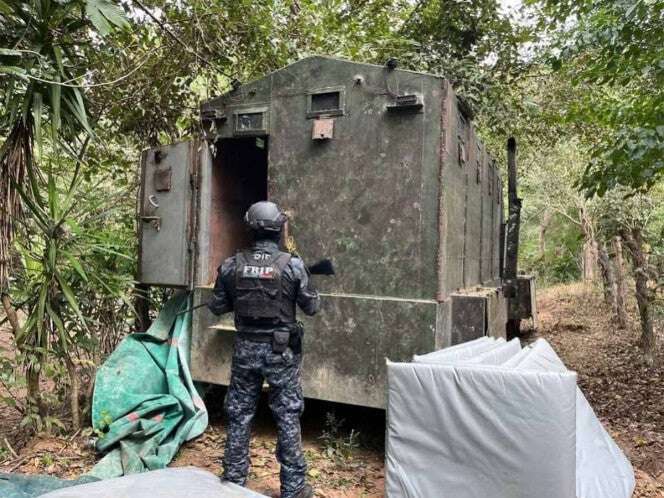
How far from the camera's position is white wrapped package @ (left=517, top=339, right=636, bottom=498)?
3.06m

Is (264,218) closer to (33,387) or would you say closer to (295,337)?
(295,337)

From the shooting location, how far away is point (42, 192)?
4.14 meters

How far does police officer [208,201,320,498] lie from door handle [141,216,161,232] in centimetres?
156

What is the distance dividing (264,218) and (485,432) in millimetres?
1814

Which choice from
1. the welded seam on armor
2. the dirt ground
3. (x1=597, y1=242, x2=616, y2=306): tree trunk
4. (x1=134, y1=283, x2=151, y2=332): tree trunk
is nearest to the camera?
the dirt ground

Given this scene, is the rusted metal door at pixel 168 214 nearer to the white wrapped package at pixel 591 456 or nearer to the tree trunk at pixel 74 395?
the tree trunk at pixel 74 395

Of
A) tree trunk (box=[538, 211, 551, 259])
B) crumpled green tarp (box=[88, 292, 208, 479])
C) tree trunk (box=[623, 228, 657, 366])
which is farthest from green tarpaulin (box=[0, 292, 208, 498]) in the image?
tree trunk (box=[538, 211, 551, 259])

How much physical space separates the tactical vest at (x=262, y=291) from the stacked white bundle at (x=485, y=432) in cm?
81

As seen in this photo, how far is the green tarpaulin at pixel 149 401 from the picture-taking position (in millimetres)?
3762

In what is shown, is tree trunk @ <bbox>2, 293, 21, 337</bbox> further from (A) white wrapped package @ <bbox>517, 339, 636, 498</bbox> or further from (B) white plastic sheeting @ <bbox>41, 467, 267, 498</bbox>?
(A) white wrapped package @ <bbox>517, 339, 636, 498</bbox>

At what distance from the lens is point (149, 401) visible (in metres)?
4.19

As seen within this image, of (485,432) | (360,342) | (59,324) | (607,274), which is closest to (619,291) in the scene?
(607,274)

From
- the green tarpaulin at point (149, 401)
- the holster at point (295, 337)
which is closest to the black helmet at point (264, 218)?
the holster at point (295, 337)

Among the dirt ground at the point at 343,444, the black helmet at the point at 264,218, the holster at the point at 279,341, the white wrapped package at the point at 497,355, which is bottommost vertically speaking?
the dirt ground at the point at 343,444
